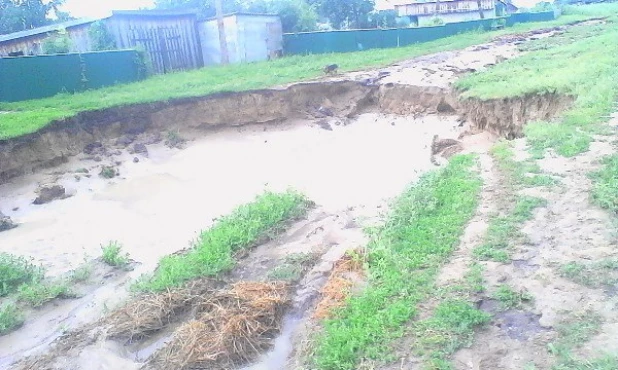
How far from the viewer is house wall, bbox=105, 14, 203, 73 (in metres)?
22.6

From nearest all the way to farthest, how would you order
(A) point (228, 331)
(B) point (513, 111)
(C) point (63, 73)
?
(A) point (228, 331) < (B) point (513, 111) < (C) point (63, 73)

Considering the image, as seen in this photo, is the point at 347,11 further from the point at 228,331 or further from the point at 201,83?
the point at 228,331

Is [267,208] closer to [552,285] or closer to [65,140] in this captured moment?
[552,285]

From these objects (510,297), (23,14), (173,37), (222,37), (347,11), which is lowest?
(510,297)

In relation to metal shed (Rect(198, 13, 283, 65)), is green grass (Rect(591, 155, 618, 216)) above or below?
below

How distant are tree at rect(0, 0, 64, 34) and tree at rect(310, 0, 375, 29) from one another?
1521 cm

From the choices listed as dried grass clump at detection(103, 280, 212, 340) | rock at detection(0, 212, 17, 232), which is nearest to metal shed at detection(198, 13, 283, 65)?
rock at detection(0, 212, 17, 232)

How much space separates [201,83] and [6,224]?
361 inches

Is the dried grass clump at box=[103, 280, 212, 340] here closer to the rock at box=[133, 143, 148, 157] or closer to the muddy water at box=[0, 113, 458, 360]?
the muddy water at box=[0, 113, 458, 360]

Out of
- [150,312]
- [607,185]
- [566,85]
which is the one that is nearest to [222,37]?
[566,85]

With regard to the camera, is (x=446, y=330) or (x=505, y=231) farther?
(x=505, y=231)

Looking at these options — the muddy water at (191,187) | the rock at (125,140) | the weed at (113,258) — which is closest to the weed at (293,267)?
the muddy water at (191,187)

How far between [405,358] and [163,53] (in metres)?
21.8

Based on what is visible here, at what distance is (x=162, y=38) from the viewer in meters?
23.9
